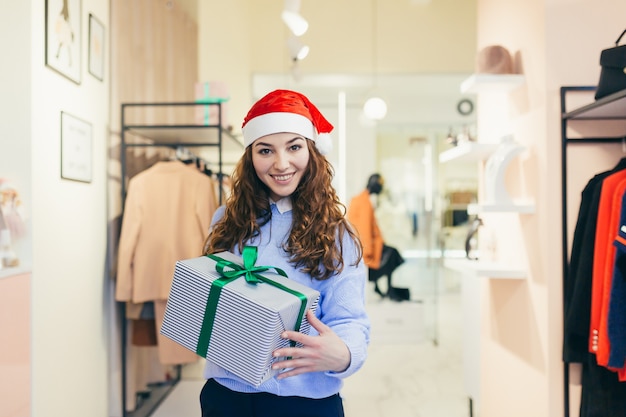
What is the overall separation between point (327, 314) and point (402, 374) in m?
3.11

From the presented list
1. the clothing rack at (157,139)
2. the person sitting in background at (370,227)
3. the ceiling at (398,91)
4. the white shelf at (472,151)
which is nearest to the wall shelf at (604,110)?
the white shelf at (472,151)

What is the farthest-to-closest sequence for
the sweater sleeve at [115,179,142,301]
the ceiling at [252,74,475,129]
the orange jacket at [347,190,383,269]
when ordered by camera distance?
the ceiling at [252,74,475,129], the orange jacket at [347,190,383,269], the sweater sleeve at [115,179,142,301]

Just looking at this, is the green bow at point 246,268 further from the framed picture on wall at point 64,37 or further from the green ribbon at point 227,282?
the framed picture on wall at point 64,37

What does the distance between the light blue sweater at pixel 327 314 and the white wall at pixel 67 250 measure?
1309 millimetres

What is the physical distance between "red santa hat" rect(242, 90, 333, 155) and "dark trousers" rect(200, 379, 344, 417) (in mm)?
591

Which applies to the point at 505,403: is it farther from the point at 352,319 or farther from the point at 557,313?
the point at 352,319

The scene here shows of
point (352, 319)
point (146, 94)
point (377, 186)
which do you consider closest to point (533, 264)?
point (352, 319)

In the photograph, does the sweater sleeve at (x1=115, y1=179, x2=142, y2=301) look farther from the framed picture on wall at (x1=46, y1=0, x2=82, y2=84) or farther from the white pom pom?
the white pom pom

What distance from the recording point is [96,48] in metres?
2.78

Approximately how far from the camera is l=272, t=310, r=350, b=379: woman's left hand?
3.32ft

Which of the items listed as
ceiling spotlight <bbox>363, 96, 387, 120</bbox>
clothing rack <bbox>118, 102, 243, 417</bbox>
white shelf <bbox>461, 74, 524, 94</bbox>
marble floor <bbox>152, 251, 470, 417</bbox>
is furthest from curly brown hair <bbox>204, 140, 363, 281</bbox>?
ceiling spotlight <bbox>363, 96, 387, 120</bbox>

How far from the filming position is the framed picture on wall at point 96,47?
2709mm

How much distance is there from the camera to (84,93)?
264 centimetres

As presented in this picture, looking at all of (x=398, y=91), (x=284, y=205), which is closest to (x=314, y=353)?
(x=284, y=205)
